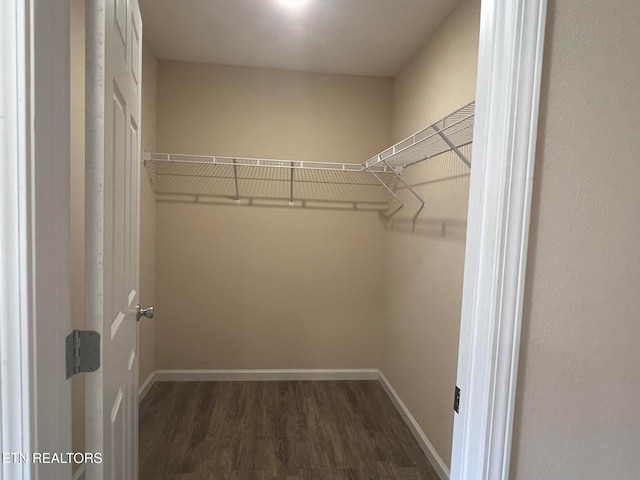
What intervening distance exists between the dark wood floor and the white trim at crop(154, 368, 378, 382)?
5 cm

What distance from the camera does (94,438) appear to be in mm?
786

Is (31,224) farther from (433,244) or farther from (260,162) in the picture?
(260,162)

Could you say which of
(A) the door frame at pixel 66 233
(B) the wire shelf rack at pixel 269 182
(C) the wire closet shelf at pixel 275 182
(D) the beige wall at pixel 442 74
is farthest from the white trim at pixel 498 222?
(B) the wire shelf rack at pixel 269 182

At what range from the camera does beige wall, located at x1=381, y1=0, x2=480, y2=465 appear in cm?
170

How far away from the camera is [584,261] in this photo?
0.75m

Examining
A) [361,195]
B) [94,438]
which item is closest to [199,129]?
[361,195]

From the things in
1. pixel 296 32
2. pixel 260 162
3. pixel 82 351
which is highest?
pixel 296 32

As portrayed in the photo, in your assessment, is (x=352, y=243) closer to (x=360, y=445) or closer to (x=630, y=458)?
(x=360, y=445)

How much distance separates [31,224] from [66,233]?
3.8 inches

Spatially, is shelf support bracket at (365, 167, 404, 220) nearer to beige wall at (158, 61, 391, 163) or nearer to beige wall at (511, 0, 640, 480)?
beige wall at (158, 61, 391, 163)

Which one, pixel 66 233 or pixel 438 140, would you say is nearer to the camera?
pixel 66 233

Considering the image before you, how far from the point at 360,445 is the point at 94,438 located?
5.55 ft

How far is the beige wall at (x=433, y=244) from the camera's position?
170cm

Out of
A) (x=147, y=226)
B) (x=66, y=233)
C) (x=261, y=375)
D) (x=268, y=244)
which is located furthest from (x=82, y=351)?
(x=261, y=375)
